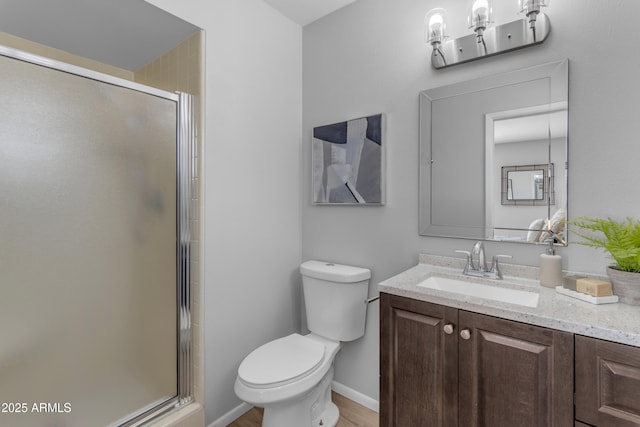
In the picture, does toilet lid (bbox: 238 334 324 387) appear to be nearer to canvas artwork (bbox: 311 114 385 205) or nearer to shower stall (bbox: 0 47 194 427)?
shower stall (bbox: 0 47 194 427)

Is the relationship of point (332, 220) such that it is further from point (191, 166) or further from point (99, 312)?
point (99, 312)

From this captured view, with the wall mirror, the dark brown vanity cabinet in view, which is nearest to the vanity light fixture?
the wall mirror

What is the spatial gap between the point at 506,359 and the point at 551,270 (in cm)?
47

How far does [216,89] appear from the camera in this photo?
1628 millimetres

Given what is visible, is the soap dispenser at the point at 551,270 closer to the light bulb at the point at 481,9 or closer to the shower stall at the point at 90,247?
the light bulb at the point at 481,9

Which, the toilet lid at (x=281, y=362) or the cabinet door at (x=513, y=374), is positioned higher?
the cabinet door at (x=513, y=374)

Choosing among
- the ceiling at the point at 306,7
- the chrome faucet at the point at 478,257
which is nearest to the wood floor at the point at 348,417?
the chrome faucet at the point at 478,257

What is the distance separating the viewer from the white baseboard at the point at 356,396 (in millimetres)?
1801

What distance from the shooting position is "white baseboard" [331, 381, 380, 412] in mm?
1801

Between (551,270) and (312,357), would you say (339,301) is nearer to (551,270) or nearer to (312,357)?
(312,357)

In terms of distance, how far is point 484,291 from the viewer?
4.35ft

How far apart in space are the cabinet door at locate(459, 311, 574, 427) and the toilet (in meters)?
0.69

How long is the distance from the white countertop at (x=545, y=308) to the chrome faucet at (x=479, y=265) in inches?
1.5

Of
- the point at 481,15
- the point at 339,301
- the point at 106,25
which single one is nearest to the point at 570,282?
the point at 339,301
